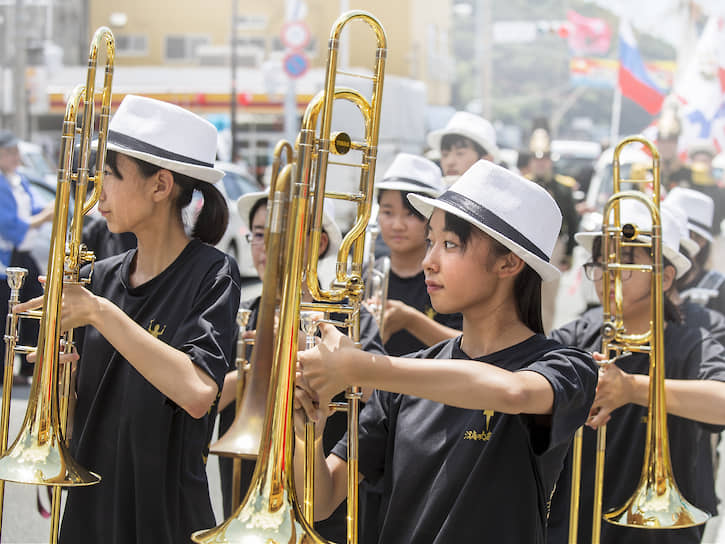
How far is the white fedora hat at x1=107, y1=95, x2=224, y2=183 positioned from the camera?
3.10m

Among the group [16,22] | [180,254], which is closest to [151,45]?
[16,22]

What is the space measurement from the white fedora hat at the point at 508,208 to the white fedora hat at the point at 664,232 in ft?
4.48

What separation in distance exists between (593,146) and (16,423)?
99.4 feet

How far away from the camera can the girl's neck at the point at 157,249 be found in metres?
3.17

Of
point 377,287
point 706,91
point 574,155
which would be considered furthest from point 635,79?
point 574,155

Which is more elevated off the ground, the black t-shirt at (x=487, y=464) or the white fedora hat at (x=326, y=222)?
the white fedora hat at (x=326, y=222)

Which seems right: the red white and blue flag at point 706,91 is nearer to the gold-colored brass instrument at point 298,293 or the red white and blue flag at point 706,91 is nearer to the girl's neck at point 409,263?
the girl's neck at point 409,263

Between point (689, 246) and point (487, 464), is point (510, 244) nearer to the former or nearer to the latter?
point (487, 464)

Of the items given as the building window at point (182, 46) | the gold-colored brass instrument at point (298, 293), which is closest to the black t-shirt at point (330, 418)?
the gold-colored brass instrument at point (298, 293)

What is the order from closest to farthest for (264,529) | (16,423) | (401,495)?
1. (264,529)
2. (401,495)
3. (16,423)

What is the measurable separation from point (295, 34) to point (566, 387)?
20.1 m

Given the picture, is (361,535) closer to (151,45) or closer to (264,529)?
(264,529)

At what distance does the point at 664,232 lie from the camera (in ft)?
13.4

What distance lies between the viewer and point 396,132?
2303 cm
